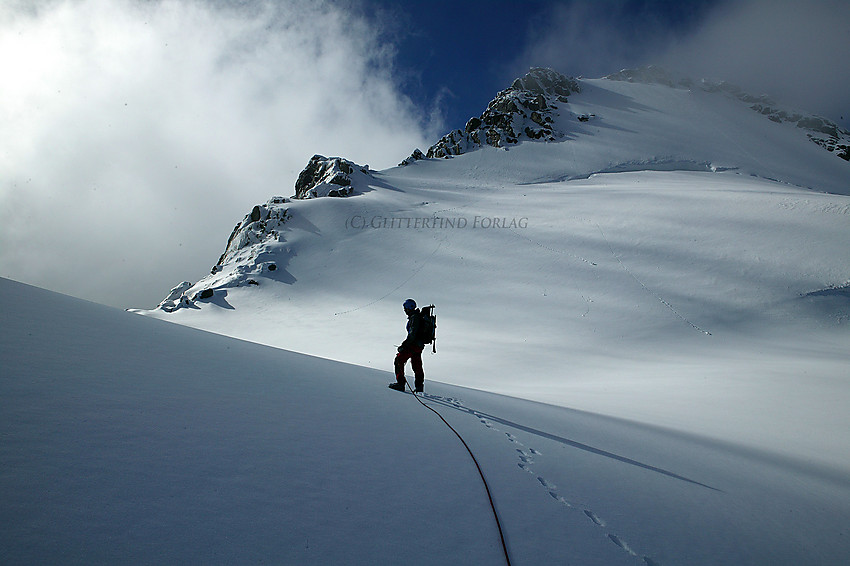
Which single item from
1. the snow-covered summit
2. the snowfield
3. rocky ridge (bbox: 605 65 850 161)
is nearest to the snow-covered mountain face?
the snowfield

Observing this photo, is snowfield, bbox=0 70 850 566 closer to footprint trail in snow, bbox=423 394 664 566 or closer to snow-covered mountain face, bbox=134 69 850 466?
footprint trail in snow, bbox=423 394 664 566

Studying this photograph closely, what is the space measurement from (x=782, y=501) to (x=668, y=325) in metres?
13.7

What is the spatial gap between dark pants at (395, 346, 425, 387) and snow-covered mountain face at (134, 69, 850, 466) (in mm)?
3585

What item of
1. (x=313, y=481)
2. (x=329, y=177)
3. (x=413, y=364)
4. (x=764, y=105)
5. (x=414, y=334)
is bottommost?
(x=313, y=481)

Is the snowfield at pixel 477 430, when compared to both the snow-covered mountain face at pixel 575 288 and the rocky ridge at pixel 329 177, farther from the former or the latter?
the rocky ridge at pixel 329 177

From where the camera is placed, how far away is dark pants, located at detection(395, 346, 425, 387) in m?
7.03

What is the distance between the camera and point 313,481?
8.75ft

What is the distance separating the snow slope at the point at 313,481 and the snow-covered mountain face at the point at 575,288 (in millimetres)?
3471

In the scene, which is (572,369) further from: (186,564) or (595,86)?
(595,86)

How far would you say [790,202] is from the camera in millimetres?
23672

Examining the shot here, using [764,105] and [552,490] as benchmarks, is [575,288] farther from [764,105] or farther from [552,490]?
[764,105]

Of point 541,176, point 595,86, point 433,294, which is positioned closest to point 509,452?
point 433,294

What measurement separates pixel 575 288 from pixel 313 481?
774 inches

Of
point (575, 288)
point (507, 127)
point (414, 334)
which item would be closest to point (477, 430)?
point (414, 334)
